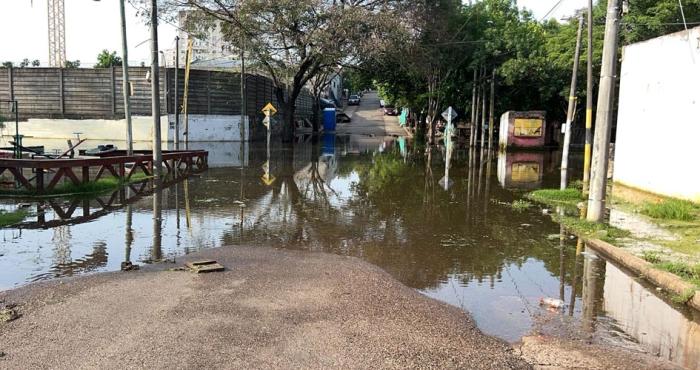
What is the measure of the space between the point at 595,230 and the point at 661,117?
700cm

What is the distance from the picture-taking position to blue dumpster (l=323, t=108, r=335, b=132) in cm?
6600

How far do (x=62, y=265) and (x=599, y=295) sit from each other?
295 inches

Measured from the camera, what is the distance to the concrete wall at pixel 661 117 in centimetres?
1455


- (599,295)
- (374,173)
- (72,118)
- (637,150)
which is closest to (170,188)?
(374,173)

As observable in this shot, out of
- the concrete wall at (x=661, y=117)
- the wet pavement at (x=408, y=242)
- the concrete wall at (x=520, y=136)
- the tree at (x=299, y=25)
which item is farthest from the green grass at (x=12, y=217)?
the concrete wall at (x=520, y=136)

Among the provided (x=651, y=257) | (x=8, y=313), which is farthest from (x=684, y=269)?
(x=8, y=313)

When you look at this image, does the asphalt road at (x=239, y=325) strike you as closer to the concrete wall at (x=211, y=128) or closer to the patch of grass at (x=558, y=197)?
the patch of grass at (x=558, y=197)

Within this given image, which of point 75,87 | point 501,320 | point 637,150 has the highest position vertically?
point 75,87

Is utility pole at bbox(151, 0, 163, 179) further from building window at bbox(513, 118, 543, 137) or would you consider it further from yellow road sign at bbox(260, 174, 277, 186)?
building window at bbox(513, 118, 543, 137)

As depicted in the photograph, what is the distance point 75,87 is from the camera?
39.0 m

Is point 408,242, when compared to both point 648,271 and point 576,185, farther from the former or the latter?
point 576,185

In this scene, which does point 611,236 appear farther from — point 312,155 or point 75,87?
point 75,87

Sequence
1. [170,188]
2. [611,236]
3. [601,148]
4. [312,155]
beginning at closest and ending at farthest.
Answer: [611,236] < [601,148] < [170,188] < [312,155]

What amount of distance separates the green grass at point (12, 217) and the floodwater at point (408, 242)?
243 millimetres
